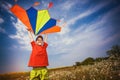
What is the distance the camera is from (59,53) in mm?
4688

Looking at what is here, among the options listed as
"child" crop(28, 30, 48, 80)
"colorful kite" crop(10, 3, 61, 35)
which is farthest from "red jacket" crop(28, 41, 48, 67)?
"colorful kite" crop(10, 3, 61, 35)

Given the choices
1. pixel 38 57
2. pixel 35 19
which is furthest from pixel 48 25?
pixel 38 57

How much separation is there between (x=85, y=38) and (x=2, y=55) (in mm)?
1847

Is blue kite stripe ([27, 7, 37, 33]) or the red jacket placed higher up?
blue kite stripe ([27, 7, 37, 33])

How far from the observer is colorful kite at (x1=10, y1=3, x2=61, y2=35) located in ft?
11.9

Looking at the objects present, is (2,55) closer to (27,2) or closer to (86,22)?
(27,2)

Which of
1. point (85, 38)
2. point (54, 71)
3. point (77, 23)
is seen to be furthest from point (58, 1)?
point (54, 71)

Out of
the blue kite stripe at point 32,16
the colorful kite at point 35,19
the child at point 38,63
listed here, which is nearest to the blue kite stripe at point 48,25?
A: the colorful kite at point 35,19

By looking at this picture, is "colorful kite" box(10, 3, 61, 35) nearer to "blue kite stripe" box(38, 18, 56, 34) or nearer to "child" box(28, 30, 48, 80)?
"blue kite stripe" box(38, 18, 56, 34)

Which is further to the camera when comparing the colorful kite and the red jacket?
the colorful kite

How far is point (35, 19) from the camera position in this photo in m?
3.73

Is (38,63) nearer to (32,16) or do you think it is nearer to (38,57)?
(38,57)

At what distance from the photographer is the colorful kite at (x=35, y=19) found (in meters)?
3.64

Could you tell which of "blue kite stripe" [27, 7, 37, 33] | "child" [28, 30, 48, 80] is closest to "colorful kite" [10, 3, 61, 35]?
"blue kite stripe" [27, 7, 37, 33]
